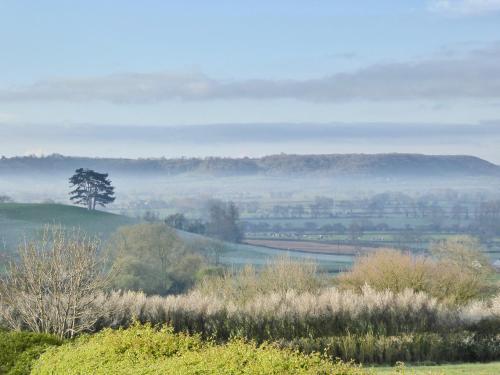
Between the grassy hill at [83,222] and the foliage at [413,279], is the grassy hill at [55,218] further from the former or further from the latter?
the foliage at [413,279]

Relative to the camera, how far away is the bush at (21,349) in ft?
55.1

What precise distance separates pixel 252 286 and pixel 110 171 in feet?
432

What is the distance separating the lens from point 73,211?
4281 inches

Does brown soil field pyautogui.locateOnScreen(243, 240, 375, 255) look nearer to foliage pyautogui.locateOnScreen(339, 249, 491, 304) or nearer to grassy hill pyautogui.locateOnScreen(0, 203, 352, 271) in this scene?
grassy hill pyautogui.locateOnScreen(0, 203, 352, 271)

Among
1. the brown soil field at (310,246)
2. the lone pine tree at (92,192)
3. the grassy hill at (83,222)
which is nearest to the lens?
the grassy hill at (83,222)

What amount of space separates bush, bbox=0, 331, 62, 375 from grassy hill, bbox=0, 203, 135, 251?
8115 cm

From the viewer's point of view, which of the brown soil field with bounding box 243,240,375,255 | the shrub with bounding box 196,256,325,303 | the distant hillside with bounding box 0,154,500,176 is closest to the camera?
the shrub with bounding box 196,256,325,303

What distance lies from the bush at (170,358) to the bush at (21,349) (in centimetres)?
57

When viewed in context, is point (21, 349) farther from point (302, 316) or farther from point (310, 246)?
point (310, 246)

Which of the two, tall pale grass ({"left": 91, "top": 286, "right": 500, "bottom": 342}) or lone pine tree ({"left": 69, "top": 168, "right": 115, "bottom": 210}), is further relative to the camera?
lone pine tree ({"left": 69, "top": 168, "right": 115, "bottom": 210})

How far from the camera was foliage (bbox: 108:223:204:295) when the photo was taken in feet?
211

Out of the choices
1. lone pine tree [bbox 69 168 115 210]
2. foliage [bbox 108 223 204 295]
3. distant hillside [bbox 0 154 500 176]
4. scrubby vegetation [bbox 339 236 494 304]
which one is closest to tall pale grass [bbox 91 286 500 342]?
scrubby vegetation [bbox 339 236 494 304]

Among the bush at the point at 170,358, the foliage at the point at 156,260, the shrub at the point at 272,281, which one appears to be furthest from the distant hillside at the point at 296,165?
the bush at the point at 170,358

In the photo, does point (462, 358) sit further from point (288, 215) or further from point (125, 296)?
point (288, 215)
